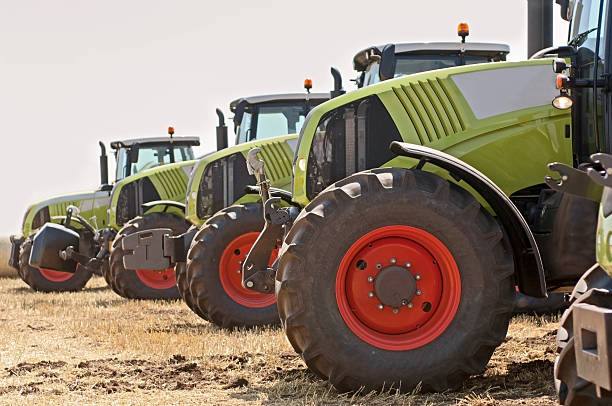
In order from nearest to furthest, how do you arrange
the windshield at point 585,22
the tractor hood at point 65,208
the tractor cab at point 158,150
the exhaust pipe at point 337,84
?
the windshield at point 585,22 → the exhaust pipe at point 337,84 → the tractor cab at point 158,150 → the tractor hood at point 65,208

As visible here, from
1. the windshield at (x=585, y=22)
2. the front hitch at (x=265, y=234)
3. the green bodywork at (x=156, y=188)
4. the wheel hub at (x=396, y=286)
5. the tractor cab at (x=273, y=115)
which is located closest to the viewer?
the wheel hub at (x=396, y=286)

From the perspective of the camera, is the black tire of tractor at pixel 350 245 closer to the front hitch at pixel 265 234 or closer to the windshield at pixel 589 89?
the windshield at pixel 589 89

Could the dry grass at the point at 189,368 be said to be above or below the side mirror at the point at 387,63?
below

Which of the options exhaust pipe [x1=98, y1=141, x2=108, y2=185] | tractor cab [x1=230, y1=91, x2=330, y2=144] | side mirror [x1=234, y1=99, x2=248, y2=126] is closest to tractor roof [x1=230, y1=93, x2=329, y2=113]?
tractor cab [x1=230, y1=91, x2=330, y2=144]

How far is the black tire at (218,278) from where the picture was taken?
8.87 m

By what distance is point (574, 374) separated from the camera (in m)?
3.15

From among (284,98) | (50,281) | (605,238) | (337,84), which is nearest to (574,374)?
(605,238)

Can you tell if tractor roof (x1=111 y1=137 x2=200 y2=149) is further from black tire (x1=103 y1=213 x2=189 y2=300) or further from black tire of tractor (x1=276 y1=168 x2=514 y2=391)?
black tire of tractor (x1=276 y1=168 x2=514 y2=391)

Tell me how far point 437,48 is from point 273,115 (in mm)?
3254

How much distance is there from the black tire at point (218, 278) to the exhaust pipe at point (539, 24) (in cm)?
310

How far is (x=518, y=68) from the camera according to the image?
5793 millimetres

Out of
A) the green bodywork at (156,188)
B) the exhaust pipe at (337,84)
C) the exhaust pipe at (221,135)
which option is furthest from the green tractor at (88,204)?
the exhaust pipe at (337,84)

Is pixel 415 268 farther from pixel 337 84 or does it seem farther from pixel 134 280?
pixel 134 280

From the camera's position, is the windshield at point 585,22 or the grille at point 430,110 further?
the windshield at point 585,22
